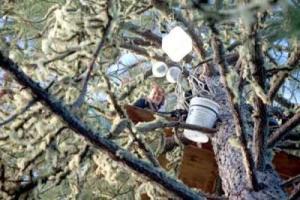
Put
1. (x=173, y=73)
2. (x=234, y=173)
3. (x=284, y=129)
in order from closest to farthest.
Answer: (x=284, y=129), (x=234, y=173), (x=173, y=73)

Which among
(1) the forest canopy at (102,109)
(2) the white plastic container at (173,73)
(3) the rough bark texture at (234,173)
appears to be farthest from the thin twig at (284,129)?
(2) the white plastic container at (173,73)

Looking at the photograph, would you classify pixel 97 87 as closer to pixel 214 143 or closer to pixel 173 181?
pixel 173 181

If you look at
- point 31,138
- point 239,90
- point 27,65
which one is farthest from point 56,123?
point 239,90

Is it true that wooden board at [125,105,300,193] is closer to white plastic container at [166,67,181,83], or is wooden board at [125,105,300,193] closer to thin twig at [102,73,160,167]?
white plastic container at [166,67,181,83]

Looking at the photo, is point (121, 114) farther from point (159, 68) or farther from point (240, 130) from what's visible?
point (159, 68)

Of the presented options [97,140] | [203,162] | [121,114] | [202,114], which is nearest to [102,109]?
[121,114]

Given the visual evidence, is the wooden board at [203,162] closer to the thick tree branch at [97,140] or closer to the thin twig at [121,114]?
the thin twig at [121,114]

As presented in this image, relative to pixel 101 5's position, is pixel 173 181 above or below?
below
